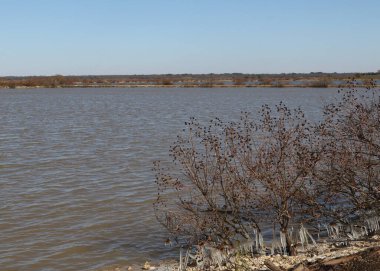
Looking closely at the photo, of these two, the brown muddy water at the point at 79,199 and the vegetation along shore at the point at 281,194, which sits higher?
the vegetation along shore at the point at 281,194

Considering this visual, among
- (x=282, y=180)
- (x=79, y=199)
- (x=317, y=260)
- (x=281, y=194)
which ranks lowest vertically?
(x=79, y=199)

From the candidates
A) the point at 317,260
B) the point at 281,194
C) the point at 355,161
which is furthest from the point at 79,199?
the point at 317,260

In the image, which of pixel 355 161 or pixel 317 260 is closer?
pixel 317 260

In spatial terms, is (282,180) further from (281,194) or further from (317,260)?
(317,260)

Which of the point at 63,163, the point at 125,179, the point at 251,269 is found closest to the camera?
the point at 251,269

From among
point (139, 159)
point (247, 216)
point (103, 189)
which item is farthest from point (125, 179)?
point (247, 216)

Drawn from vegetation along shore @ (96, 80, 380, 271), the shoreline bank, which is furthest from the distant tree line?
the shoreline bank

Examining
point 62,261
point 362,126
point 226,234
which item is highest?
point 362,126

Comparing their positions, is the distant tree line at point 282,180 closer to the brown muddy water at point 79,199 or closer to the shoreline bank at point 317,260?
the shoreline bank at point 317,260

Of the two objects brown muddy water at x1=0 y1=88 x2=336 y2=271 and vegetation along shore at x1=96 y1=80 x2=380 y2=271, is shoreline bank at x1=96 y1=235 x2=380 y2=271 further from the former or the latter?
brown muddy water at x1=0 y1=88 x2=336 y2=271

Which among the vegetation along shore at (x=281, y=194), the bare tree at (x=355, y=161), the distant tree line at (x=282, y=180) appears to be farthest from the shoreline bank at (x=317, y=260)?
the bare tree at (x=355, y=161)

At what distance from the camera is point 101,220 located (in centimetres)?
1265

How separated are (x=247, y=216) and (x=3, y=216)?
21.1 feet

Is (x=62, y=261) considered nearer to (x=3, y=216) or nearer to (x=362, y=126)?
(x=3, y=216)
